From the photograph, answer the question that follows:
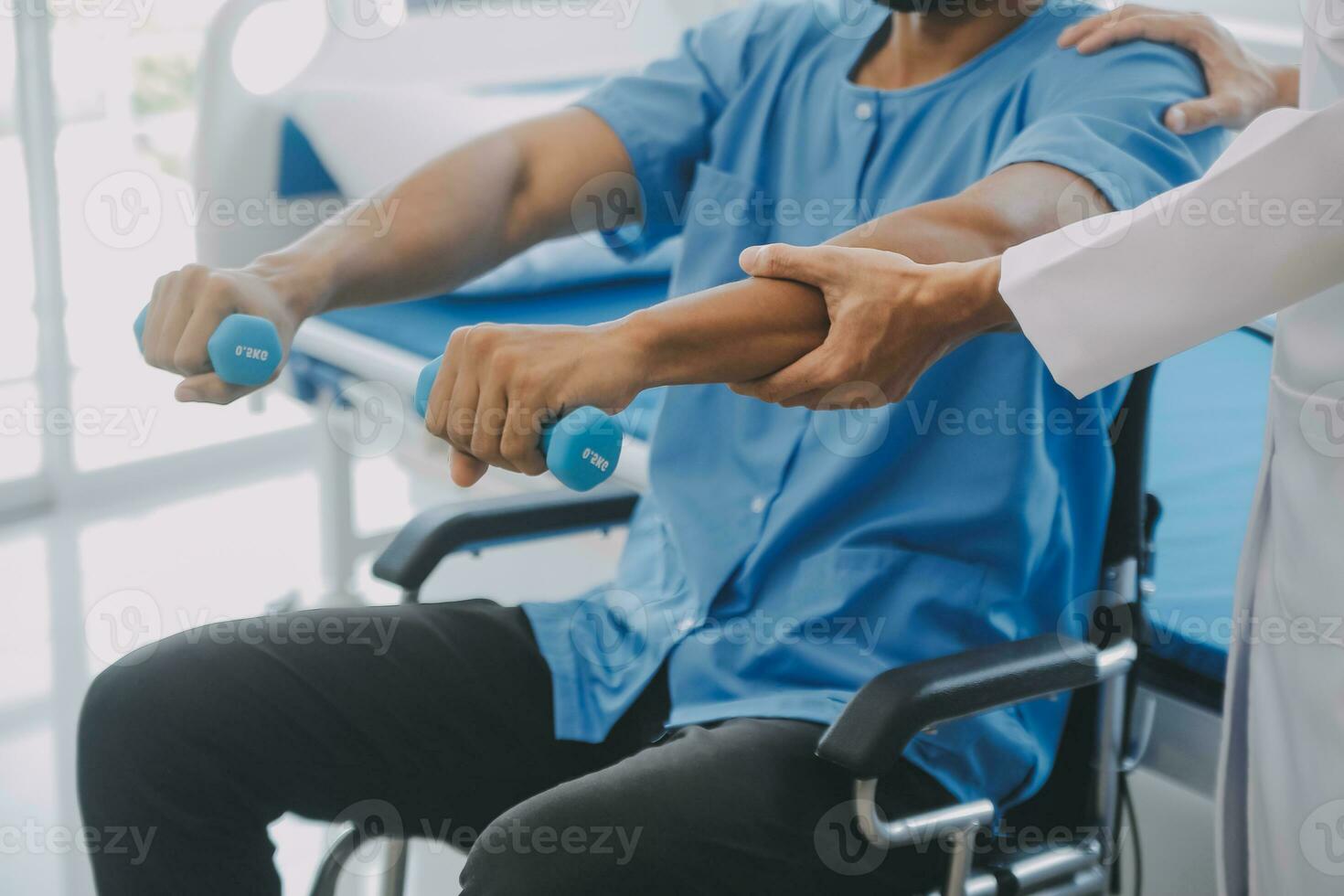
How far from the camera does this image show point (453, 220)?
134 cm

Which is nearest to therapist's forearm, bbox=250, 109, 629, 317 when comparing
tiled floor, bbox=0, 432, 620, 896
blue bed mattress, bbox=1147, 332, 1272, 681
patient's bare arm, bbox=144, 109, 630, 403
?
patient's bare arm, bbox=144, 109, 630, 403

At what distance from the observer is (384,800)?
1218 mm

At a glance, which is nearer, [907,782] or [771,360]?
[771,360]

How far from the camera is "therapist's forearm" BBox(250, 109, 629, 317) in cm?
127

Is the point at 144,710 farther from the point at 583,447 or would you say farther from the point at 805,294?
the point at 805,294

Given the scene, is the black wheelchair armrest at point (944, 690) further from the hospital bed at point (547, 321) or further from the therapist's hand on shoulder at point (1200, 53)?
the therapist's hand on shoulder at point (1200, 53)

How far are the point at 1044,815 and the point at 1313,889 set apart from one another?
32cm

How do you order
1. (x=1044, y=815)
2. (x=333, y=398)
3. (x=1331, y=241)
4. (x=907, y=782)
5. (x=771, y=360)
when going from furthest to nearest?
(x=333, y=398) < (x=1044, y=815) < (x=907, y=782) < (x=771, y=360) < (x=1331, y=241)

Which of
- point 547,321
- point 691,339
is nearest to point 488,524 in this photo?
point 691,339

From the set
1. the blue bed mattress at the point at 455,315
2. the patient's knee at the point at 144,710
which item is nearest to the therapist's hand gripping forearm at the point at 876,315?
the patient's knee at the point at 144,710

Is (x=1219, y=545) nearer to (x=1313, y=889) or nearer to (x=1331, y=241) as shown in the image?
(x=1313, y=889)

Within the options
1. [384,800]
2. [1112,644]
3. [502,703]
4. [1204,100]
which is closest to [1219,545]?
[1112,644]

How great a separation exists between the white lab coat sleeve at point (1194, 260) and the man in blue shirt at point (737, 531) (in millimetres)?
66

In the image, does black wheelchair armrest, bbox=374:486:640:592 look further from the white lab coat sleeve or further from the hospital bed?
the white lab coat sleeve
